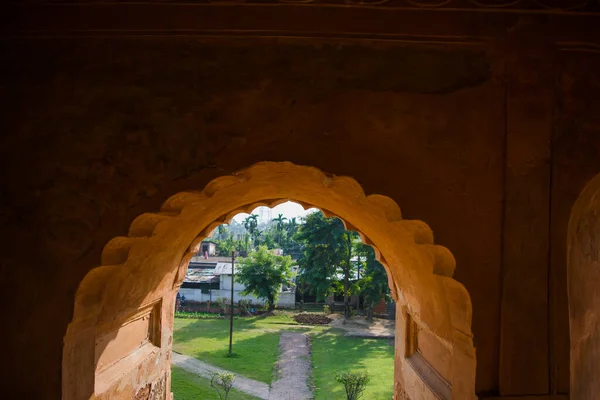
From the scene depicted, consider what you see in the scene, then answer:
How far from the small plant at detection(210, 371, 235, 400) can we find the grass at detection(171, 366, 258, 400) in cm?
13

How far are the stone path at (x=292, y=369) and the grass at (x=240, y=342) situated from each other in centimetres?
31

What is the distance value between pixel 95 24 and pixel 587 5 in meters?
2.97

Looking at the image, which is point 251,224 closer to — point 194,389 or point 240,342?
point 240,342

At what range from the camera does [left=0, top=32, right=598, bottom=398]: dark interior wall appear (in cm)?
235

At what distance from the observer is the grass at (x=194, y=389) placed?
10.6 metres

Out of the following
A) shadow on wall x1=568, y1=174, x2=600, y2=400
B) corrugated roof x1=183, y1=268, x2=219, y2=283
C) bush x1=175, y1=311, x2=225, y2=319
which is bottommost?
bush x1=175, y1=311, x2=225, y2=319

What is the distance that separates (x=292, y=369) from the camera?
12.9 meters

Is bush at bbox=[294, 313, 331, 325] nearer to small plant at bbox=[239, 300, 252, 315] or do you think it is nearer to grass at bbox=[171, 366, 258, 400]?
small plant at bbox=[239, 300, 252, 315]

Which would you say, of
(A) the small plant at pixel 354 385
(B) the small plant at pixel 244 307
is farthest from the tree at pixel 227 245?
(A) the small plant at pixel 354 385

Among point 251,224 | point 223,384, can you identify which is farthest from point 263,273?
point 251,224

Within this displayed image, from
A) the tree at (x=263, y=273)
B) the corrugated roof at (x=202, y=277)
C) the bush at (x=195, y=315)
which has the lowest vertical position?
the bush at (x=195, y=315)

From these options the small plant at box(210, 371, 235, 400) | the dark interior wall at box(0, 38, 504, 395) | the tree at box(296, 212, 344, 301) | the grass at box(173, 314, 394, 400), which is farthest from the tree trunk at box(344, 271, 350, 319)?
the dark interior wall at box(0, 38, 504, 395)

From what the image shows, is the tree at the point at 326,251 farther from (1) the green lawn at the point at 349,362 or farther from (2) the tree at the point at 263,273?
(1) the green lawn at the point at 349,362

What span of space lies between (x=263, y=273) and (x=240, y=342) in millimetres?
4286
